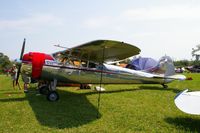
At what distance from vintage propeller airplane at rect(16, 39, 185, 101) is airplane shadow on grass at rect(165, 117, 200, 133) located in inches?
113

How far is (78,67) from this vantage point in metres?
Answer: 10.6

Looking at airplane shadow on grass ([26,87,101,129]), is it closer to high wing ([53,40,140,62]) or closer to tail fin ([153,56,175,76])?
high wing ([53,40,140,62])

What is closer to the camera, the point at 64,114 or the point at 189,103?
the point at 189,103

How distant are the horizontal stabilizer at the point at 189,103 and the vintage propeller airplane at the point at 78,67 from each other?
259 cm

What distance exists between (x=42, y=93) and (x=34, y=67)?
251 centimetres

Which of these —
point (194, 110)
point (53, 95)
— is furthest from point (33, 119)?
point (194, 110)

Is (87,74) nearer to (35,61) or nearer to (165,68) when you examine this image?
(35,61)

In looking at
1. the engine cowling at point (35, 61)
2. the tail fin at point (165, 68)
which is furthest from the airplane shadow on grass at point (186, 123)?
the tail fin at point (165, 68)

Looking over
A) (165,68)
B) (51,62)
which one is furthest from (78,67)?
(165,68)

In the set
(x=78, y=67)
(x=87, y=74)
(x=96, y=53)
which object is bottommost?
(x=87, y=74)

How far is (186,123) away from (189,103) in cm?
71

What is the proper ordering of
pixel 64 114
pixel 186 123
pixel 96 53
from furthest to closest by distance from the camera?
pixel 96 53, pixel 64 114, pixel 186 123

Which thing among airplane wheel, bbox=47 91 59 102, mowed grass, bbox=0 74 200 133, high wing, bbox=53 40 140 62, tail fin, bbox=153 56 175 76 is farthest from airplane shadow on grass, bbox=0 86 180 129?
tail fin, bbox=153 56 175 76

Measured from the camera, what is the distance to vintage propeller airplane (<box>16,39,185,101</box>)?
930cm
